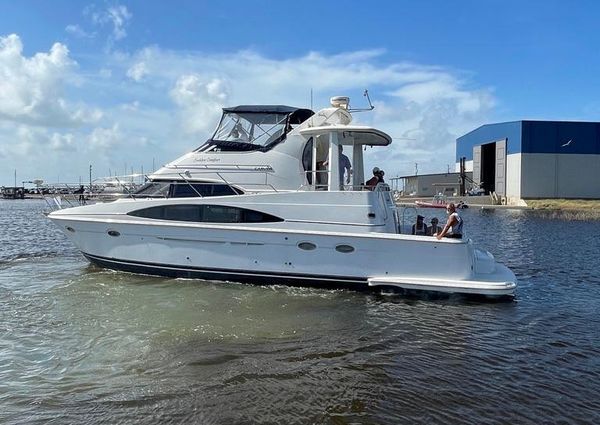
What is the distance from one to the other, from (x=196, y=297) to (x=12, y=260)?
8.46 metres

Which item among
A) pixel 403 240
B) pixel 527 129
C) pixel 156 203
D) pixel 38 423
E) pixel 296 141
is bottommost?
pixel 38 423

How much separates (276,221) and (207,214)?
1.68 metres

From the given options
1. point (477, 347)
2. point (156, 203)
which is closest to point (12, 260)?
point (156, 203)

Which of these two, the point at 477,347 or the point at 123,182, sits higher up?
the point at 123,182

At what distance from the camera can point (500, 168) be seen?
63750 mm

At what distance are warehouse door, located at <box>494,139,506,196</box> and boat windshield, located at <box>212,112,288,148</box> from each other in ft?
183

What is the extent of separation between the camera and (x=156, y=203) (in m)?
12.3

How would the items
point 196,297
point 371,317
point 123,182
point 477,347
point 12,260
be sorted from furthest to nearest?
point 12,260 → point 123,182 → point 196,297 → point 371,317 → point 477,347

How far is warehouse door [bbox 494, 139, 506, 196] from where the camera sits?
6284 centimetres

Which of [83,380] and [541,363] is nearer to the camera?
[83,380]

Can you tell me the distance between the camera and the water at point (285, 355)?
19.0 feet

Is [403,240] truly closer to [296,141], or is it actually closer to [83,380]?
[296,141]

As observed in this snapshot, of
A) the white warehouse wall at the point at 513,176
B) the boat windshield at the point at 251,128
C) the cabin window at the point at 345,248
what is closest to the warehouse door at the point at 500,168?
the white warehouse wall at the point at 513,176

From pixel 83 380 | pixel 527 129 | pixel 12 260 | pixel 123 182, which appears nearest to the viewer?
pixel 83 380
